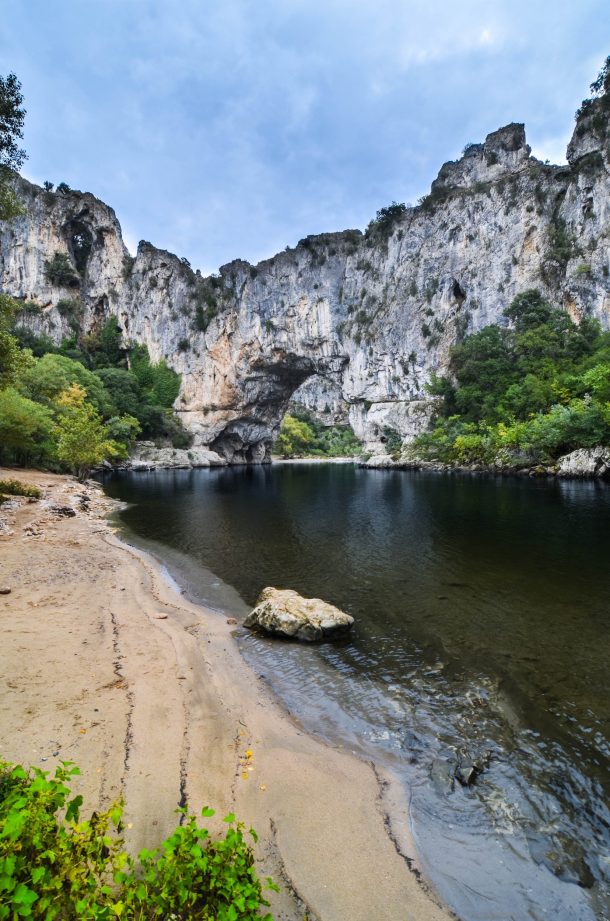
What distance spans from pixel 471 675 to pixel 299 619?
3.26 meters

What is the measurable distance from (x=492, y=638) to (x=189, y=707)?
583 centimetres

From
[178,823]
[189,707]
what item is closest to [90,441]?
[189,707]

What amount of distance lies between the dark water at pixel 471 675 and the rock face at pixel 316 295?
50778mm

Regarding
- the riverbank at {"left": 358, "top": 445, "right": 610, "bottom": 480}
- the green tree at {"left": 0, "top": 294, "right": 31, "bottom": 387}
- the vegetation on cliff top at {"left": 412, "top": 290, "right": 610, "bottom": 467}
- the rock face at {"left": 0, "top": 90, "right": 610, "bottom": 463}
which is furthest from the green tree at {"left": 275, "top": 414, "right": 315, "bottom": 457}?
the green tree at {"left": 0, "top": 294, "right": 31, "bottom": 387}

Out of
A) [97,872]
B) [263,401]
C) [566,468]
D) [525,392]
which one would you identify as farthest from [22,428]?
[263,401]

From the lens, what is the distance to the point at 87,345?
7125 centimetres

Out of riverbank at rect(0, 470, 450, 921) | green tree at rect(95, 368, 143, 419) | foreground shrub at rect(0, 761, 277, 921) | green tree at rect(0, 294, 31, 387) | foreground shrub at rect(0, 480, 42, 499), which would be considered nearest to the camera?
foreground shrub at rect(0, 761, 277, 921)

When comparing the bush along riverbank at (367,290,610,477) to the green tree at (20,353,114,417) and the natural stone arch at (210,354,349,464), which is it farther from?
the green tree at (20,353,114,417)

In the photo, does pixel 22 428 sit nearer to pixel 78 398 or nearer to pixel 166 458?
pixel 78 398

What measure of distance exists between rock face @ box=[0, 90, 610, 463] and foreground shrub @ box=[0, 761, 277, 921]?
64634mm

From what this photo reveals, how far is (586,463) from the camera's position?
34688 millimetres

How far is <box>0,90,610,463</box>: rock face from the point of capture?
60.1 metres

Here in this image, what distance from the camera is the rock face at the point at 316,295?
60.1 meters

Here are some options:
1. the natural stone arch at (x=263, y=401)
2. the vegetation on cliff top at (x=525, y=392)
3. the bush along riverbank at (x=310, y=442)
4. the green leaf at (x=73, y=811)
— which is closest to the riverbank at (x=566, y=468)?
the vegetation on cliff top at (x=525, y=392)
